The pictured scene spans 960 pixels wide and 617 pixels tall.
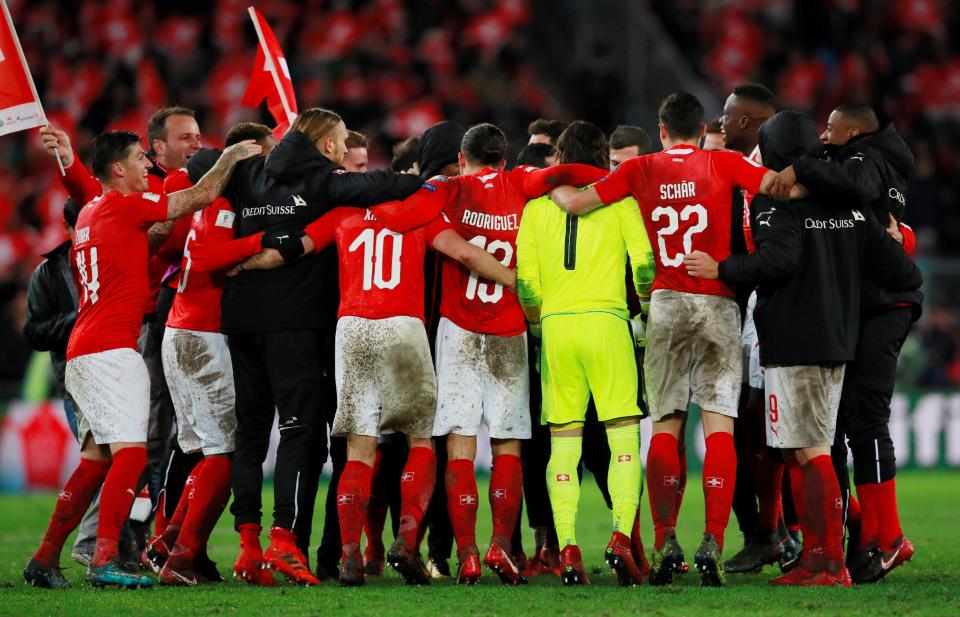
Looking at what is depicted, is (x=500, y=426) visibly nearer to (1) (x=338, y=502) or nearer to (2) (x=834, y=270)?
(1) (x=338, y=502)

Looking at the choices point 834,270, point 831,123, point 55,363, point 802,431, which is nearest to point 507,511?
point 802,431

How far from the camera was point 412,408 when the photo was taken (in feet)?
25.6

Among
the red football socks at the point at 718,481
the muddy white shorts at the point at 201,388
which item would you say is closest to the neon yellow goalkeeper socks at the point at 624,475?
the red football socks at the point at 718,481

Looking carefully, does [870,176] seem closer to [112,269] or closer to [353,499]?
[353,499]

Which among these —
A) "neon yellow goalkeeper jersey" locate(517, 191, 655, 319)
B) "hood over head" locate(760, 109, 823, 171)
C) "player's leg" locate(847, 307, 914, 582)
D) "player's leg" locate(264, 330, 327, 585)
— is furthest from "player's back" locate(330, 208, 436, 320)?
"player's leg" locate(847, 307, 914, 582)

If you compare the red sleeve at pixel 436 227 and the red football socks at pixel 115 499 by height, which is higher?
the red sleeve at pixel 436 227

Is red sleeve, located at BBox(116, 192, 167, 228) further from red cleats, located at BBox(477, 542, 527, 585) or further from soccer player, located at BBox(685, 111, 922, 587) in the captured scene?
soccer player, located at BBox(685, 111, 922, 587)

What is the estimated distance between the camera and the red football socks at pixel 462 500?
7.76m

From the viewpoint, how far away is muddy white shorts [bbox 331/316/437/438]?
7.70 m

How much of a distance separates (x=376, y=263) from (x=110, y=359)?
5.40ft

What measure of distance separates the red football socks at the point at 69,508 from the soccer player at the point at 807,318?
3.74 meters

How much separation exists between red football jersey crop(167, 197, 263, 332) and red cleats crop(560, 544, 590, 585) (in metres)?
2.62

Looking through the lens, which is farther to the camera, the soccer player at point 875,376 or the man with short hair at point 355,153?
the man with short hair at point 355,153

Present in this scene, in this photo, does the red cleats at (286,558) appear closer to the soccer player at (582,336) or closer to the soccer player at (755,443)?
the soccer player at (582,336)
